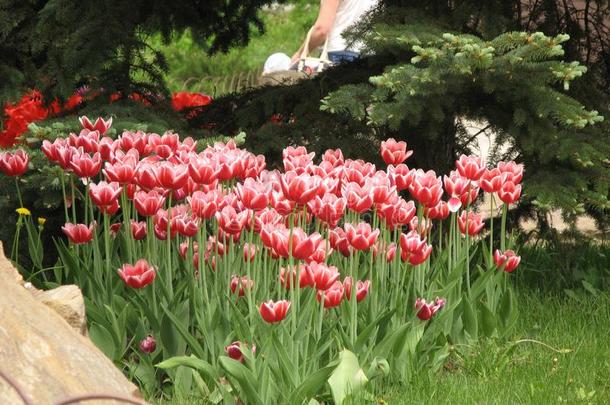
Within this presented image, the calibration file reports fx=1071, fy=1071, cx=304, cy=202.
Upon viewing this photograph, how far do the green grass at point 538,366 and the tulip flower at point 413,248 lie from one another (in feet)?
1.34

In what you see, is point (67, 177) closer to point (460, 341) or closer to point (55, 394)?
point (460, 341)

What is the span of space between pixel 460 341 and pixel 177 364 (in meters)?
1.22

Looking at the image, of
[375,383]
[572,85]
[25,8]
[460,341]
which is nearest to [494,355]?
[460,341]

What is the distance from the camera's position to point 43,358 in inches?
92.7

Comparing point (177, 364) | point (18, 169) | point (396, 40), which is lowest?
point (177, 364)

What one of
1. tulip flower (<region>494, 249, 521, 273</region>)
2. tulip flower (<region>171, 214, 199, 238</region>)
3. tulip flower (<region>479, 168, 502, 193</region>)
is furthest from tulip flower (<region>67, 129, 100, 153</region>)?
tulip flower (<region>494, 249, 521, 273</region>)

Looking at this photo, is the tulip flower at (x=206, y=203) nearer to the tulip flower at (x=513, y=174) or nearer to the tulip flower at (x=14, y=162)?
the tulip flower at (x=14, y=162)

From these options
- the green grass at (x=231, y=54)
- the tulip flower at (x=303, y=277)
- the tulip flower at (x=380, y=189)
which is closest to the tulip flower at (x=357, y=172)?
the tulip flower at (x=380, y=189)

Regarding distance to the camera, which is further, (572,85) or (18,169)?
(572,85)

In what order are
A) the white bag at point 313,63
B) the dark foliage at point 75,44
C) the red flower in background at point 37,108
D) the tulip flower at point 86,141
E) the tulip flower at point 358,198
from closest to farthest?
the tulip flower at point 358,198
the tulip flower at point 86,141
the dark foliage at point 75,44
the red flower in background at point 37,108
the white bag at point 313,63

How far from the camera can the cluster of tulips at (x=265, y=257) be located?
3.28 metres

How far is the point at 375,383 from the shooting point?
11.6 ft

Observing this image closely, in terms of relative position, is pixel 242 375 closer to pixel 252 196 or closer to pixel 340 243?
pixel 252 196

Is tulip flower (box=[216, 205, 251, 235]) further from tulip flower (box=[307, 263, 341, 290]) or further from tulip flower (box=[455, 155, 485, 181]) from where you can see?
tulip flower (box=[455, 155, 485, 181])
